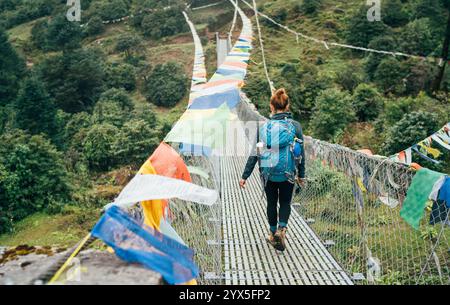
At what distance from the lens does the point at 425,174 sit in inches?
94.0

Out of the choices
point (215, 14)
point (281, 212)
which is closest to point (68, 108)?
point (215, 14)

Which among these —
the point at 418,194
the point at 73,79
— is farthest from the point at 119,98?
the point at 418,194

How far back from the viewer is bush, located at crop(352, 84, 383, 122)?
13164mm

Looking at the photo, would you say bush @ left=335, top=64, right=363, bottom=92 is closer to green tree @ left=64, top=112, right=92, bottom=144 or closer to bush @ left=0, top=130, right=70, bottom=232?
green tree @ left=64, top=112, right=92, bottom=144

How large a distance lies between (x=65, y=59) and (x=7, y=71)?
3.18 meters

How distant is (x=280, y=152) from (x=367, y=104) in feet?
36.0

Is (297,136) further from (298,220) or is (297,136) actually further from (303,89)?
(303,89)

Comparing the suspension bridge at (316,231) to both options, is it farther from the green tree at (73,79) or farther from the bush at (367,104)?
the green tree at (73,79)

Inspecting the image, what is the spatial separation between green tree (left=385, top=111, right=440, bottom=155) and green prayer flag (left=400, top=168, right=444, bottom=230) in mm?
7001

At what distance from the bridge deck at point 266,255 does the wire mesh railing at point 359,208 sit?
11 centimetres

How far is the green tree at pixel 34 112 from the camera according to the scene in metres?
16.2

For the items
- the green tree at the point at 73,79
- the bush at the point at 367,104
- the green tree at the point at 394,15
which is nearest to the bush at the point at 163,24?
the green tree at the point at 73,79

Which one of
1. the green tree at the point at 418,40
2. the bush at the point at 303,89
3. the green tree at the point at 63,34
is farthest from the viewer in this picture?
the green tree at the point at 63,34

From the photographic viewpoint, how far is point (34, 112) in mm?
16438
